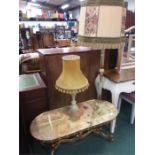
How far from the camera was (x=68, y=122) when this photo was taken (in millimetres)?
1438

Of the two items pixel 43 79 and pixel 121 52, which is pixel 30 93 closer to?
pixel 43 79

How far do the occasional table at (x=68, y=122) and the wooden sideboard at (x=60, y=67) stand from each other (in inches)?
11.4

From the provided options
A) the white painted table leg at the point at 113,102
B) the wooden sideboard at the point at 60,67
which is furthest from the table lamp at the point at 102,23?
the white painted table leg at the point at 113,102

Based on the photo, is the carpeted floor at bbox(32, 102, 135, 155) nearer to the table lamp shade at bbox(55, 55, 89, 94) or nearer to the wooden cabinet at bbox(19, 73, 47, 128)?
the wooden cabinet at bbox(19, 73, 47, 128)

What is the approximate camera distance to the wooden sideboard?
169 cm

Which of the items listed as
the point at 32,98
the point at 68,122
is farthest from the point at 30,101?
the point at 68,122

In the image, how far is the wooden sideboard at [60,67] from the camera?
5.54ft

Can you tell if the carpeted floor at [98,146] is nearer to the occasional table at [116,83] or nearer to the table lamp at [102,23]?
the occasional table at [116,83]

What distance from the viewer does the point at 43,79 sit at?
184 cm

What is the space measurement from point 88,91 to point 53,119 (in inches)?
28.3

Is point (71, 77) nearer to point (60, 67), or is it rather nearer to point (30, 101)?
point (60, 67)
